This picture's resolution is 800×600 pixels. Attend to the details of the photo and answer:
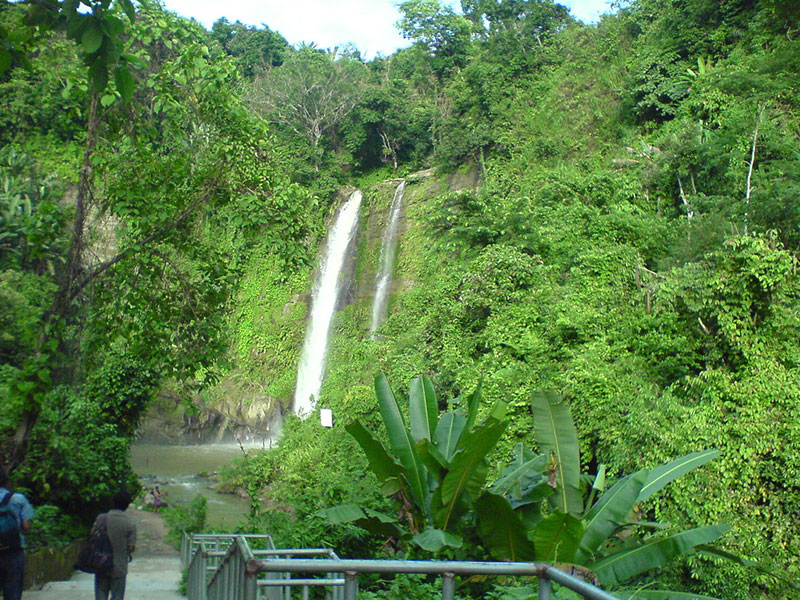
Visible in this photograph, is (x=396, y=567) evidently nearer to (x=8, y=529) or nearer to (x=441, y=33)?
(x=8, y=529)

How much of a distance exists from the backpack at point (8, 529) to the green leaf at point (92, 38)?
10.4ft

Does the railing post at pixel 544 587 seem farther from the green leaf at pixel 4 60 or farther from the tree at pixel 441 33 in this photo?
the tree at pixel 441 33

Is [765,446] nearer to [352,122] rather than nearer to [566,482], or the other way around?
[566,482]

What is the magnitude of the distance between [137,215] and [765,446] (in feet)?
24.3

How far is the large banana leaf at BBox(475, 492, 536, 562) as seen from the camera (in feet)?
17.5

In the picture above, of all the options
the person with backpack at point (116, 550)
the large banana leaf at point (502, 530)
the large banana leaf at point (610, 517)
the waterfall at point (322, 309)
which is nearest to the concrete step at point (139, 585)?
the person with backpack at point (116, 550)

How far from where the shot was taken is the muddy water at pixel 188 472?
1833 centimetres

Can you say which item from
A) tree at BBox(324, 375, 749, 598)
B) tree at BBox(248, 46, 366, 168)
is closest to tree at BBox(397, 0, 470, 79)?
tree at BBox(248, 46, 366, 168)

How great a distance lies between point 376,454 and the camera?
6.25 m

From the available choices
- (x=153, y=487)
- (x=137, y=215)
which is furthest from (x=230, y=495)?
(x=137, y=215)

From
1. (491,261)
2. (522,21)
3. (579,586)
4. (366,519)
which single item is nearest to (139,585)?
(366,519)

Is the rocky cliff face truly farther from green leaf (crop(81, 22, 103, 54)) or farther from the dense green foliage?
green leaf (crop(81, 22, 103, 54))

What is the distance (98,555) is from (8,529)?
0.82 meters

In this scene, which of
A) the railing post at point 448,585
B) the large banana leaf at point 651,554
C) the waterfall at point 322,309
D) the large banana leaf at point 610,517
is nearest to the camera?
the railing post at point 448,585
